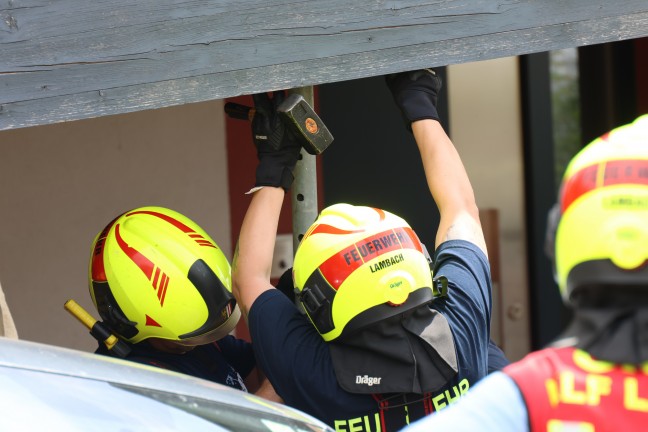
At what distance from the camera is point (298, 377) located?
2578mm

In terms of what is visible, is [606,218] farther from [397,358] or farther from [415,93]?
[415,93]

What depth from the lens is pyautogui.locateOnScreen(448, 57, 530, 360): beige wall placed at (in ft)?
20.6

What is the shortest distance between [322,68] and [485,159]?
361 cm

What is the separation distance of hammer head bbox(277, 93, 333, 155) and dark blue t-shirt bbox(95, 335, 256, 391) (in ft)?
2.33

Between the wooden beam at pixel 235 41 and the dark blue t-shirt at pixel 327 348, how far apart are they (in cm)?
62

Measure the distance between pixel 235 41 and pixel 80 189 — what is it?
2005mm

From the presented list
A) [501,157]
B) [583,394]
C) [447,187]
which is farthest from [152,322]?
[501,157]

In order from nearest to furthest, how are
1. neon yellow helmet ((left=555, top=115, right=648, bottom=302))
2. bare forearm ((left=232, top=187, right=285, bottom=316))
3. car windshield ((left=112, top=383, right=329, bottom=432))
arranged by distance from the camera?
neon yellow helmet ((left=555, top=115, right=648, bottom=302)), car windshield ((left=112, top=383, right=329, bottom=432)), bare forearm ((left=232, top=187, right=285, bottom=316))

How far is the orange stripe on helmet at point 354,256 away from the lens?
2.52 meters

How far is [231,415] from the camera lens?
221 centimetres

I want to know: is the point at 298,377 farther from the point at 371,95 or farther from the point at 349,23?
the point at 371,95

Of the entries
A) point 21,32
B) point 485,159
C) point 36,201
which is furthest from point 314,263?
point 485,159

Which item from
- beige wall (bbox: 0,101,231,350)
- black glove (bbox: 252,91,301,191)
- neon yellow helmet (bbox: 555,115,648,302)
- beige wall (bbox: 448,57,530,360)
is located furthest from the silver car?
beige wall (bbox: 448,57,530,360)

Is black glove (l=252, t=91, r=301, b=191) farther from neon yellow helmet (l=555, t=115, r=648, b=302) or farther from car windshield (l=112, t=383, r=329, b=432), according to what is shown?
neon yellow helmet (l=555, t=115, r=648, b=302)
